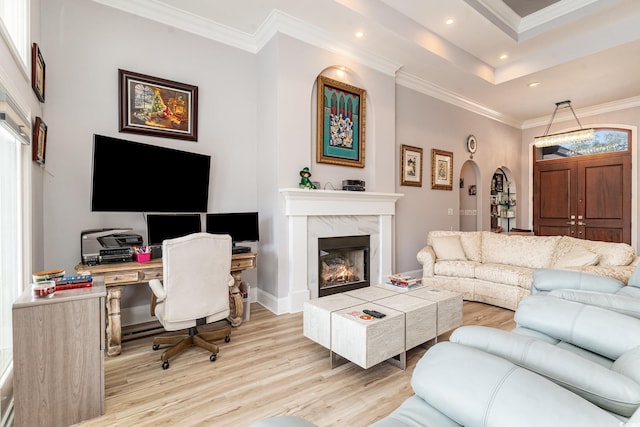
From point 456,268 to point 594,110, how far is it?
509 cm

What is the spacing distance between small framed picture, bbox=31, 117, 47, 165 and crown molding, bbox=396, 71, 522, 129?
4376mm

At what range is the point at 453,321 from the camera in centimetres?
272

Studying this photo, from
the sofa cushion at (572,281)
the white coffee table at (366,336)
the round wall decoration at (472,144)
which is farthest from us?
the round wall decoration at (472,144)

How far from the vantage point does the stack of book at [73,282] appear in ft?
6.15

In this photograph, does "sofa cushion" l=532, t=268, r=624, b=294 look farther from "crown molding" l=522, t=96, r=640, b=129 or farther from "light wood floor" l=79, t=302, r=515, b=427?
"crown molding" l=522, t=96, r=640, b=129

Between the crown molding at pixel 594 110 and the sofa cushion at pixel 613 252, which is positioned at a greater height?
the crown molding at pixel 594 110

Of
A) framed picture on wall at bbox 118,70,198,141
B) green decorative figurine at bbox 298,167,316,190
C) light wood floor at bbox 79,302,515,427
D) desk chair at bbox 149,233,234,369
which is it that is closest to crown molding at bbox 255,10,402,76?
framed picture on wall at bbox 118,70,198,141

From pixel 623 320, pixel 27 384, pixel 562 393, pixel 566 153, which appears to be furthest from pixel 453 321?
pixel 566 153

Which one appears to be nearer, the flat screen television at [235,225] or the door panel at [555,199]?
the flat screen television at [235,225]

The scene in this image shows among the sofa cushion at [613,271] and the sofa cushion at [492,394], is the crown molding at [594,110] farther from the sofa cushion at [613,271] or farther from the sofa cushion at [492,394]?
the sofa cushion at [492,394]

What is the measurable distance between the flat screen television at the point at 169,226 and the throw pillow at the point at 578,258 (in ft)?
13.3

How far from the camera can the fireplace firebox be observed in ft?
12.9

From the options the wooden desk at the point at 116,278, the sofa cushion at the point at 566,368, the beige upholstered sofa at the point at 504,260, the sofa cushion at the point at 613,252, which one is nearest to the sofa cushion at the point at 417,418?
the sofa cushion at the point at 566,368

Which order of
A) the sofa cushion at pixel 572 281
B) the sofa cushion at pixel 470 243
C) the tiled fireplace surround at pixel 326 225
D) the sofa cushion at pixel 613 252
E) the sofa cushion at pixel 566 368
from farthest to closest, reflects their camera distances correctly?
the sofa cushion at pixel 470 243 → the tiled fireplace surround at pixel 326 225 → the sofa cushion at pixel 613 252 → the sofa cushion at pixel 572 281 → the sofa cushion at pixel 566 368
